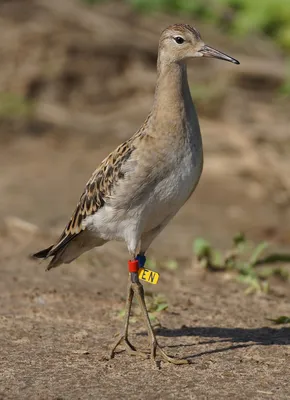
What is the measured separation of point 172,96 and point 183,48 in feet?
1.17

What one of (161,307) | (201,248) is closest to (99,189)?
(161,307)

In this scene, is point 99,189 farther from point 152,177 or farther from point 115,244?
point 115,244

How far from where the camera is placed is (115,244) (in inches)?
362

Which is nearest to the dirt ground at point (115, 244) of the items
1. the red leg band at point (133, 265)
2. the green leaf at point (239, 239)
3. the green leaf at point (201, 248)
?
the green leaf at point (201, 248)

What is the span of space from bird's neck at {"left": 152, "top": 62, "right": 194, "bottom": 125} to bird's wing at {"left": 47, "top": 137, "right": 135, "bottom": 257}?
27cm

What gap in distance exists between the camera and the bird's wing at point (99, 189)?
584 cm

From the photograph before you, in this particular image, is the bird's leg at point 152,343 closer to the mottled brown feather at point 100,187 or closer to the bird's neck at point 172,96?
the mottled brown feather at point 100,187

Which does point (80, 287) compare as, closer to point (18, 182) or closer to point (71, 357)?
point (71, 357)

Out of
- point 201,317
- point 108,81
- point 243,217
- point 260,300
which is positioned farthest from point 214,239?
point 108,81

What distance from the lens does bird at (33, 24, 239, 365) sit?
223 inches

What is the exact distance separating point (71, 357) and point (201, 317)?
1.40 m

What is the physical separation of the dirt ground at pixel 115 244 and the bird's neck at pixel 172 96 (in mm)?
→ 1489

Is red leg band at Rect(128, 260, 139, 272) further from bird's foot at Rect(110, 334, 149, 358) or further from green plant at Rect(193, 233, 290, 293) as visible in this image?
green plant at Rect(193, 233, 290, 293)

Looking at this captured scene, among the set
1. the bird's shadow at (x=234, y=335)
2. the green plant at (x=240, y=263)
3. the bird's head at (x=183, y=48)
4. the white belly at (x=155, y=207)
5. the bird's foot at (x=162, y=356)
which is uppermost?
the bird's head at (x=183, y=48)
